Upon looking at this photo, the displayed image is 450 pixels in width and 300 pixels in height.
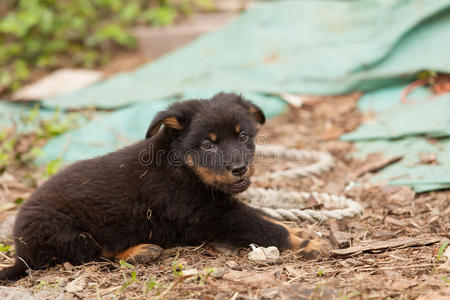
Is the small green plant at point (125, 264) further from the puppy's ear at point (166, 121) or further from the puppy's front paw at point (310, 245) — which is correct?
the puppy's front paw at point (310, 245)

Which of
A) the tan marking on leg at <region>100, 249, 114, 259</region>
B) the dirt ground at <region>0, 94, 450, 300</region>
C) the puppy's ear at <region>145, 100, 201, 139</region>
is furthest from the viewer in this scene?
the tan marking on leg at <region>100, 249, 114, 259</region>

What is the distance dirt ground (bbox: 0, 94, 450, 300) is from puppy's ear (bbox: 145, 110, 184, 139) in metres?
1.08

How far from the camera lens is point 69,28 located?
11.5 metres

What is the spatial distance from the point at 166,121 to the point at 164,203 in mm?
711

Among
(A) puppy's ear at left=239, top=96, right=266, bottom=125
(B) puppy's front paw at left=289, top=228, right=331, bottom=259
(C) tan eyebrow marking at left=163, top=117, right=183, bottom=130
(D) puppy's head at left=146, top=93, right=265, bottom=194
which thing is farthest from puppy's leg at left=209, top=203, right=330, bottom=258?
(A) puppy's ear at left=239, top=96, right=266, bottom=125

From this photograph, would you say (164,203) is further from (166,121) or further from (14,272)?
(14,272)

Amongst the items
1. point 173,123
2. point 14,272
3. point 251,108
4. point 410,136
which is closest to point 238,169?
point 173,123

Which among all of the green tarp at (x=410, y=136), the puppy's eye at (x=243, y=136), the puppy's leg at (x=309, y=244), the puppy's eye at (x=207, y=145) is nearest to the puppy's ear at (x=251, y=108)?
the puppy's eye at (x=243, y=136)

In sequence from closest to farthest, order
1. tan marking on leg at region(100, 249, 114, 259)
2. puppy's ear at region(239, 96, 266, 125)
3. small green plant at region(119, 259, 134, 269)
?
1. small green plant at region(119, 259, 134, 269)
2. tan marking on leg at region(100, 249, 114, 259)
3. puppy's ear at region(239, 96, 266, 125)

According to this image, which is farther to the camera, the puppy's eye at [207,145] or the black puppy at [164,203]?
the puppy's eye at [207,145]

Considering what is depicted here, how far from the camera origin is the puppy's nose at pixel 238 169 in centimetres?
393

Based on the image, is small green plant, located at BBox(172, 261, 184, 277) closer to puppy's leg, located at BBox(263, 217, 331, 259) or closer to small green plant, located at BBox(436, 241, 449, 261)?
puppy's leg, located at BBox(263, 217, 331, 259)

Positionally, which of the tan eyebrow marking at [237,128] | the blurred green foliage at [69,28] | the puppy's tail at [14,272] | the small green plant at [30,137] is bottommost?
the puppy's tail at [14,272]

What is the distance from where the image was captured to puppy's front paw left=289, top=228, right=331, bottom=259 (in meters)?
4.02
